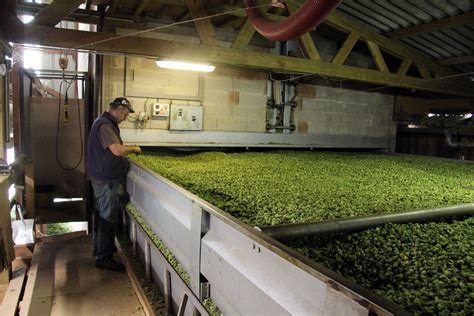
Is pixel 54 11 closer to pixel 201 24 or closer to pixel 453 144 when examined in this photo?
pixel 201 24

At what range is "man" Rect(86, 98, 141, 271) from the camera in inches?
114

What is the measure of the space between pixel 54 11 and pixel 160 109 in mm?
1643

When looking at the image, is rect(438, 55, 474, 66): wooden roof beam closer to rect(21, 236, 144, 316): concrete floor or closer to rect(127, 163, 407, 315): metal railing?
rect(127, 163, 407, 315): metal railing

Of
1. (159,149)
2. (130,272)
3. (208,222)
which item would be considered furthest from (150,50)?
(208,222)

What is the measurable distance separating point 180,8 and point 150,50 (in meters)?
1.16

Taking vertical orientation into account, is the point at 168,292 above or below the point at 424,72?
below

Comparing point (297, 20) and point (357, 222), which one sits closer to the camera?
point (357, 222)

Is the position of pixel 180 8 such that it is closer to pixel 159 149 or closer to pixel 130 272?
pixel 159 149

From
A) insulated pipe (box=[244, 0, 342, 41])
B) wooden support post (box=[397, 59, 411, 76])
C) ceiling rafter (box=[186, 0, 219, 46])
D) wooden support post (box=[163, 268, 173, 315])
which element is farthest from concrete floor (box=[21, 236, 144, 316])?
wooden support post (box=[397, 59, 411, 76])

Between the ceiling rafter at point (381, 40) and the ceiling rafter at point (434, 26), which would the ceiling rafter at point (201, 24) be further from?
the ceiling rafter at point (434, 26)

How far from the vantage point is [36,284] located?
2.47 metres

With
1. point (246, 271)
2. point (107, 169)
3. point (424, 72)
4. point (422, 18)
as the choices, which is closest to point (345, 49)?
point (422, 18)

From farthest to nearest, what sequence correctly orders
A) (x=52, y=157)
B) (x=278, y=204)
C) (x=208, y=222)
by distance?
(x=52, y=157) < (x=278, y=204) < (x=208, y=222)

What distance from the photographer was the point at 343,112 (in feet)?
19.1
